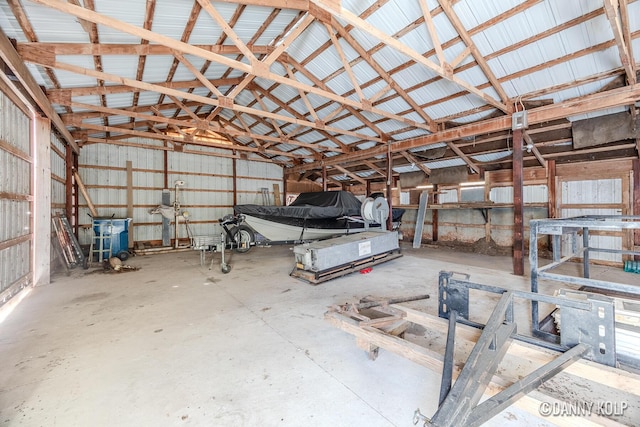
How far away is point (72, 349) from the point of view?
8.18 feet

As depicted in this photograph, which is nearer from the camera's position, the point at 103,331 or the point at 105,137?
the point at 103,331

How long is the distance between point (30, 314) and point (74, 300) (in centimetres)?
53

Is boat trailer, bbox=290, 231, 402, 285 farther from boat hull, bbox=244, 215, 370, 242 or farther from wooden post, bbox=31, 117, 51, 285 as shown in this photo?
wooden post, bbox=31, 117, 51, 285

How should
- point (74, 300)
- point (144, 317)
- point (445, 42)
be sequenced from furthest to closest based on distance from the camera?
point (445, 42)
point (74, 300)
point (144, 317)

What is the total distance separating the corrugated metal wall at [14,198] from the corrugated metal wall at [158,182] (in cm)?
397

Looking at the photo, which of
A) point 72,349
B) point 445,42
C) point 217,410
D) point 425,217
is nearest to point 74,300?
point 72,349

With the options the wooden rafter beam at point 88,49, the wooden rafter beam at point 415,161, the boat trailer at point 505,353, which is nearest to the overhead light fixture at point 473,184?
the wooden rafter beam at point 415,161

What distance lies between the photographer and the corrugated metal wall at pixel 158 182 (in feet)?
26.1

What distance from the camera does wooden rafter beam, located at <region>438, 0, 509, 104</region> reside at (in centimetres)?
367

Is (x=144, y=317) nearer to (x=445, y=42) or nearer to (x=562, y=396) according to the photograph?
(x=562, y=396)

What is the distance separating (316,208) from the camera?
723 cm

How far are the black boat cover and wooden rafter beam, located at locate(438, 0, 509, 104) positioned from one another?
14.3ft

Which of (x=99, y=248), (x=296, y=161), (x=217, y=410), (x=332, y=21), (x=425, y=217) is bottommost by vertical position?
(x=217, y=410)

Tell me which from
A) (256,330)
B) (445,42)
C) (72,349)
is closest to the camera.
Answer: (72,349)
